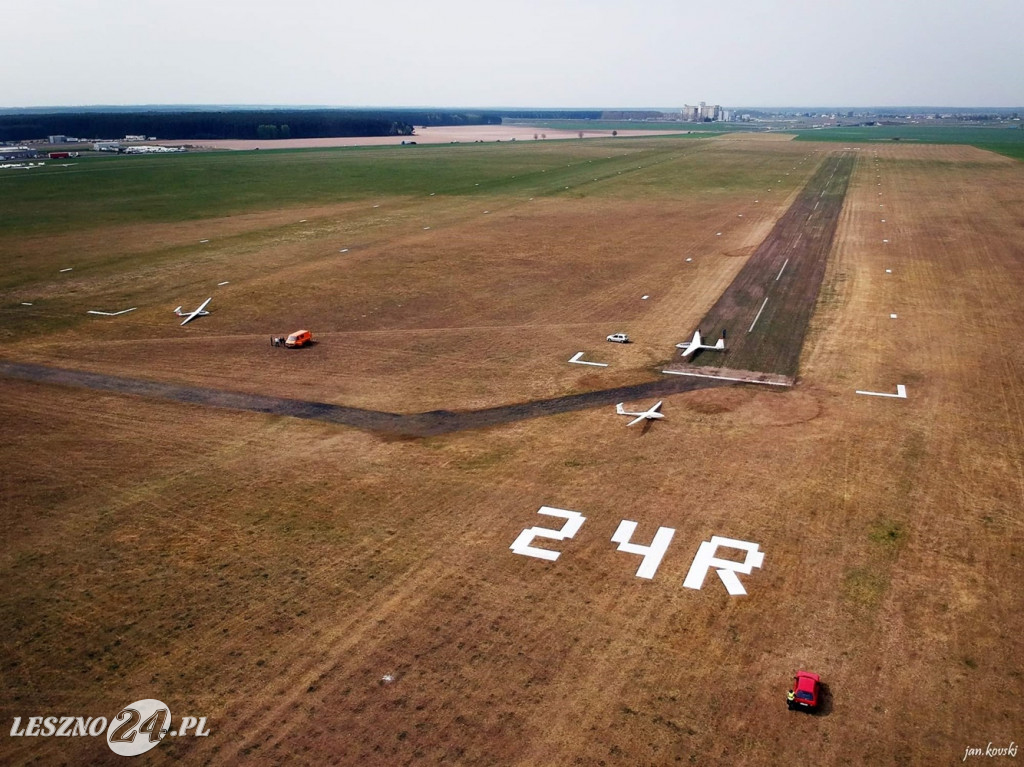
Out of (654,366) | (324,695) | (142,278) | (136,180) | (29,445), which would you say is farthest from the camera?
(136,180)

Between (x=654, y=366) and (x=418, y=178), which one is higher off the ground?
(x=418, y=178)

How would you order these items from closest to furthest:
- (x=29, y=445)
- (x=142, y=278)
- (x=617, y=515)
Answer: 1. (x=617, y=515)
2. (x=29, y=445)
3. (x=142, y=278)

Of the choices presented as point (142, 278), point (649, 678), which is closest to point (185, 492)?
point (649, 678)

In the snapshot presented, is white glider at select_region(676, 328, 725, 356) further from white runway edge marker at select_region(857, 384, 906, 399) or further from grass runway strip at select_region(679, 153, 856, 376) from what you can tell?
white runway edge marker at select_region(857, 384, 906, 399)

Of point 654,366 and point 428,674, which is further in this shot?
point 654,366

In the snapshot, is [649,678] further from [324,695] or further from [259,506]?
[259,506]

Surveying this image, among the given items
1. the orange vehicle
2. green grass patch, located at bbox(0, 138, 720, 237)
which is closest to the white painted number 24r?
the orange vehicle

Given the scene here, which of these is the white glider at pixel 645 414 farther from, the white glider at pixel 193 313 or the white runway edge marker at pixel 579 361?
the white glider at pixel 193 313

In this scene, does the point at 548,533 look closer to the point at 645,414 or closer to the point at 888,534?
the point at 645,414
